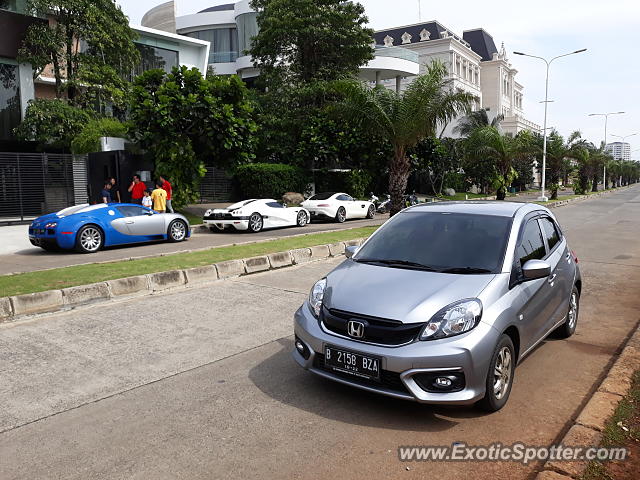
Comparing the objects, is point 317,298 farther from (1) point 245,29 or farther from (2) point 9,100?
(1) point 245,29

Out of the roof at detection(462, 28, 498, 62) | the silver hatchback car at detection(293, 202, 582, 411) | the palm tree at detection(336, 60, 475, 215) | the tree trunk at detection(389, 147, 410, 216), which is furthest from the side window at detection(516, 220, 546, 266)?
the roof at detection(462, 28, 498, 62)

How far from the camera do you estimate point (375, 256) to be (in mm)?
4957

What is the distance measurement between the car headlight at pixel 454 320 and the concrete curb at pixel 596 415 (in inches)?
38.0

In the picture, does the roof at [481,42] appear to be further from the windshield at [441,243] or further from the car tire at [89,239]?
the windshield at [441,243]

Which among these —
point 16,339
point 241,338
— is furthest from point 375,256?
point 16,339

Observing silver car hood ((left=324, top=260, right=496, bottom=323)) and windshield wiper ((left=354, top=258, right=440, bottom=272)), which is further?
windshield wiper ((left=354, top=258, right=440, bottom=272))

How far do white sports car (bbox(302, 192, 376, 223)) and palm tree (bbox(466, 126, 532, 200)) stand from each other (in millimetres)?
17044

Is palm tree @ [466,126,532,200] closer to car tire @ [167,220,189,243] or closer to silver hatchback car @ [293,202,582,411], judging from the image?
car tire @ [167,220,189,243]

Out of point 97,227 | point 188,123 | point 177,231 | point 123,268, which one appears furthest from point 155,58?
point 123,268

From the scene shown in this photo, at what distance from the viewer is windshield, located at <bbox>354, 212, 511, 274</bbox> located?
4.53 metres

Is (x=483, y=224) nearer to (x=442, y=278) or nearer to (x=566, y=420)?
(x=442, y=278)

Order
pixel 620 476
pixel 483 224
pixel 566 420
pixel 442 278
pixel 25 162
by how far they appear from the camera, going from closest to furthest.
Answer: pixel 620 476
pixel 566 420
pixel 442 278
pixel 483 224
pixel 25 162

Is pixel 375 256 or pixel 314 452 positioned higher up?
pixel 375 256

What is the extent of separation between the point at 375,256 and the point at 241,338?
1.97 meters
